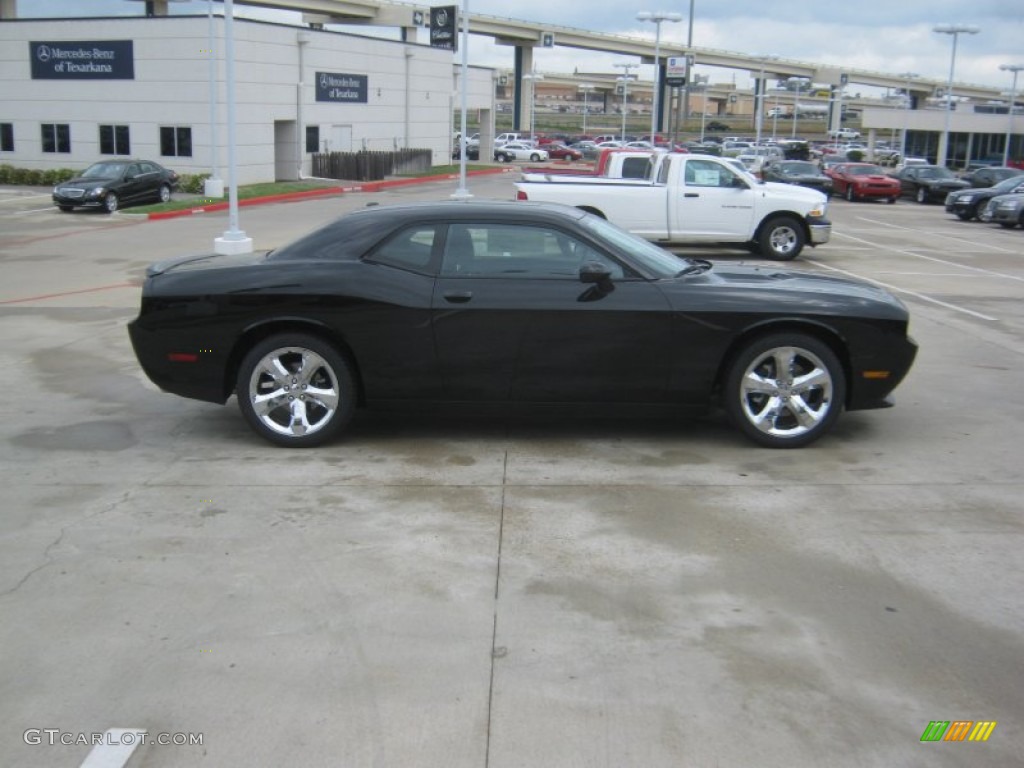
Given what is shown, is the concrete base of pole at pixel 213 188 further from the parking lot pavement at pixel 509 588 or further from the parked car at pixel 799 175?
the parking lot pavement at pixel 509 588

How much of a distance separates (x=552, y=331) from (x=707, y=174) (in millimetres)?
12298

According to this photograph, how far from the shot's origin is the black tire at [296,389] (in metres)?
6.93

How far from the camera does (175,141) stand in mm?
38875

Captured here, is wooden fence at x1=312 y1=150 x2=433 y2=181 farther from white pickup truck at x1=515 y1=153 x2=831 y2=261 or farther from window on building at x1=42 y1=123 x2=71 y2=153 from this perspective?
white pickup truck at x1=515 y1=153 x2=831 y2=261

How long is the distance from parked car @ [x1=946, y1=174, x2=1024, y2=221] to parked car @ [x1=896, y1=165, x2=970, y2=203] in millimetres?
6603

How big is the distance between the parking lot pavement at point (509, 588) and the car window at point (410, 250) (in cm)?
121

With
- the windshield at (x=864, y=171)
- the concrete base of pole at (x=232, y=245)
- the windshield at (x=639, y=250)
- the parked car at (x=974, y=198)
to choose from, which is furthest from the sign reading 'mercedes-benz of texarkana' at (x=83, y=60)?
the windshield at (x=639, y=250)

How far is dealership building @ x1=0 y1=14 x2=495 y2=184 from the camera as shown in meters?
38.1

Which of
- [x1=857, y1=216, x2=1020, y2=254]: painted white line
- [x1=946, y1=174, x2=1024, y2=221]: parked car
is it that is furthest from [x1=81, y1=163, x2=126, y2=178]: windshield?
[x1=946, y1=174, x2=1024, y2=221]: parked car

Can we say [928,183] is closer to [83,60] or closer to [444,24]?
[444,24]

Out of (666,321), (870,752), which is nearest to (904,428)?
(666,321)

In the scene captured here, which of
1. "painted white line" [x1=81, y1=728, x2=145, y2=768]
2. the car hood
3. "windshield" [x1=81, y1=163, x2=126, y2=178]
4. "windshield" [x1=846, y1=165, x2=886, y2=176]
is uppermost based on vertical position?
"windshield" [x1=846, y1=165, x2=886, y2=176]

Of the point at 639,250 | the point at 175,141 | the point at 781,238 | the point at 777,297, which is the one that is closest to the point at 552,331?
the point at 639,250

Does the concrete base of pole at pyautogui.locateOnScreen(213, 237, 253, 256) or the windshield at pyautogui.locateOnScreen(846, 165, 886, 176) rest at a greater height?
the windshield at pyautogui.locateOnScreen(846, 165, 886, 176)
